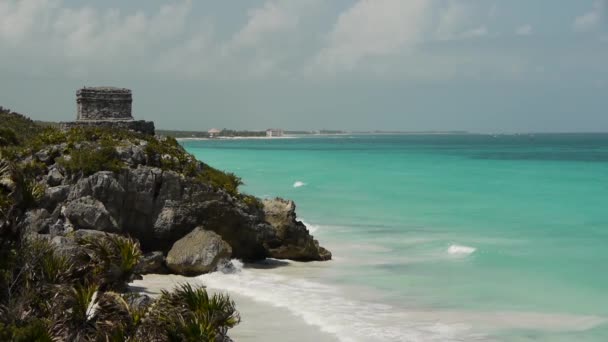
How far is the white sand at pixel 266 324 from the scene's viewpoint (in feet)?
40.9

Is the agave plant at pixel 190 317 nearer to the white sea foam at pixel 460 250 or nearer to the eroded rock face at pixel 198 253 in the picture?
the eroded rock face at pixel 198 253

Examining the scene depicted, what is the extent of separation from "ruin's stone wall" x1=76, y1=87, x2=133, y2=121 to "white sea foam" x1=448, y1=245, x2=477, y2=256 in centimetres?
1298

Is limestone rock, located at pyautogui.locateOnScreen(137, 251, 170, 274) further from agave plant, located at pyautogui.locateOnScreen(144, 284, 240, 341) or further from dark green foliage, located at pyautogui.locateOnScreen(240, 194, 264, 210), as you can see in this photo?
agave plant, located at pyautogui.locateOnScreen(144, 284, 240, 341)

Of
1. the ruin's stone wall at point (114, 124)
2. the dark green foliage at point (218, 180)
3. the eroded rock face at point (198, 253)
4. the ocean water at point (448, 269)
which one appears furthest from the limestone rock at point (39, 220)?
the ruin's stone wall at point (114, 124)

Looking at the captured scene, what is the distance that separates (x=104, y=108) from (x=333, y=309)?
14.3 m

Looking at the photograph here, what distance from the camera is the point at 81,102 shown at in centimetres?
2466

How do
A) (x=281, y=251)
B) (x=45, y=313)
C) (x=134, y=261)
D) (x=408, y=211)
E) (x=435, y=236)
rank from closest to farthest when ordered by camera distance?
(x=45, y=313) → (x=134, y=261) → (x=281, y=251) → (x=435, y=236) → (x=408, y=211)

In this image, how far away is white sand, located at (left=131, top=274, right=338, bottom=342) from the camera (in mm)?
12461

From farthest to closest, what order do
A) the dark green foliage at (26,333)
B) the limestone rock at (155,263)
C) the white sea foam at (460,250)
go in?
the white sea foam at (460,250)
the limestone rock at (155,263)
the dark green foliage at (26,333)

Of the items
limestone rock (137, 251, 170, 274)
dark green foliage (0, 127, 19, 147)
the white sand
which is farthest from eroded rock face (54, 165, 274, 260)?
dark green foliage (0, 127, 19, 147)

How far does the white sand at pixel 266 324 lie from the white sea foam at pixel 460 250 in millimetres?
10167

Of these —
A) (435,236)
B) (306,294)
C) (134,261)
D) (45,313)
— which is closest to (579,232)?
(435,236)

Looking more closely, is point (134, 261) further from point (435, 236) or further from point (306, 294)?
point (435, 236)

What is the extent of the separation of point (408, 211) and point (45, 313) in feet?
90.0
